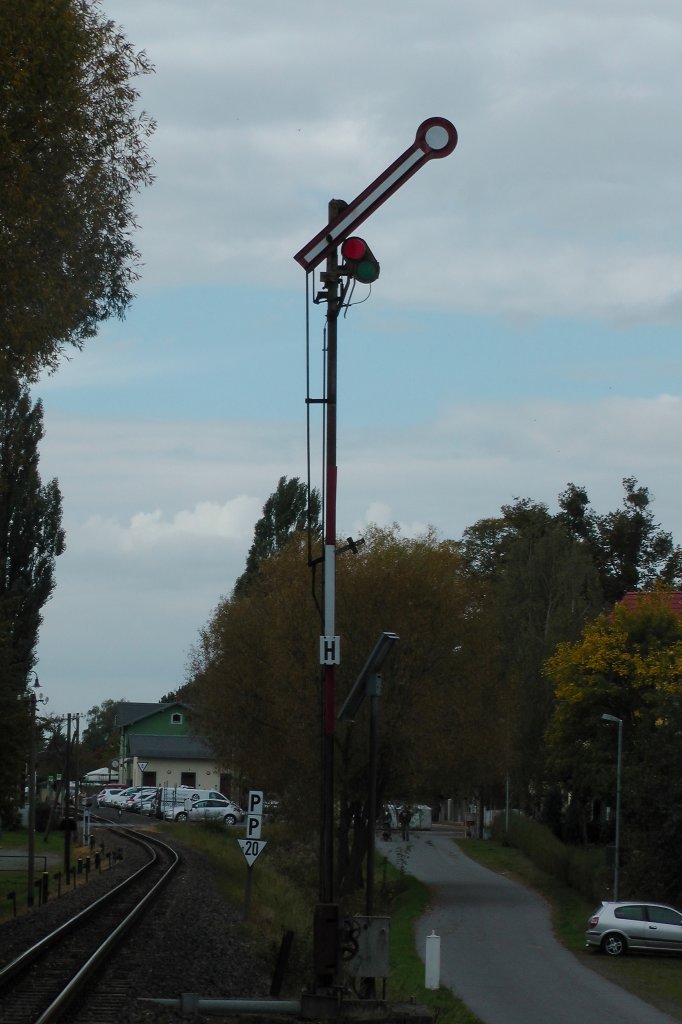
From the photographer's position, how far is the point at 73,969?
19547 millimetres

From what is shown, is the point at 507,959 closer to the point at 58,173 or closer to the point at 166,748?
the point at 58,173

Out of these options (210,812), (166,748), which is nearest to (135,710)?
(166,748)

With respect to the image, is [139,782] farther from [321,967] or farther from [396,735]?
[321,967]

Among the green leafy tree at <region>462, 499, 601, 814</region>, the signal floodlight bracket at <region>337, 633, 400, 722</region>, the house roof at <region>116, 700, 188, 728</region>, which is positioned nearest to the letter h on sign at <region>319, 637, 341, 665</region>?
the signal floodlight bracket at <region>337, 633, 400, 722</region>

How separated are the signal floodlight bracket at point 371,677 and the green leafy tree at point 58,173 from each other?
726cm

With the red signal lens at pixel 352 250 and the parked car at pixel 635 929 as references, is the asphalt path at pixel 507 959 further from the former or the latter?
the red signal lens at pixel 352 250

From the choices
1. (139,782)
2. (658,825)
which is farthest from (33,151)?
(139,782)

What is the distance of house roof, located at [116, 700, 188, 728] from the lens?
121m

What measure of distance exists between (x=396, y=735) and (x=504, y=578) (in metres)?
36.5

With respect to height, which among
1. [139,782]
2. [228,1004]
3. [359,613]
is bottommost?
[139,782]

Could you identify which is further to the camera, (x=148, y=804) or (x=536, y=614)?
(x=148, y=804)

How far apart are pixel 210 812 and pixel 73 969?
58.9 meters

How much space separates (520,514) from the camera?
298ft

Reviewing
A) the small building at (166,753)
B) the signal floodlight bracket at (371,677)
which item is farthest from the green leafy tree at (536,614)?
the signal floodlight bracket at (371,677)
